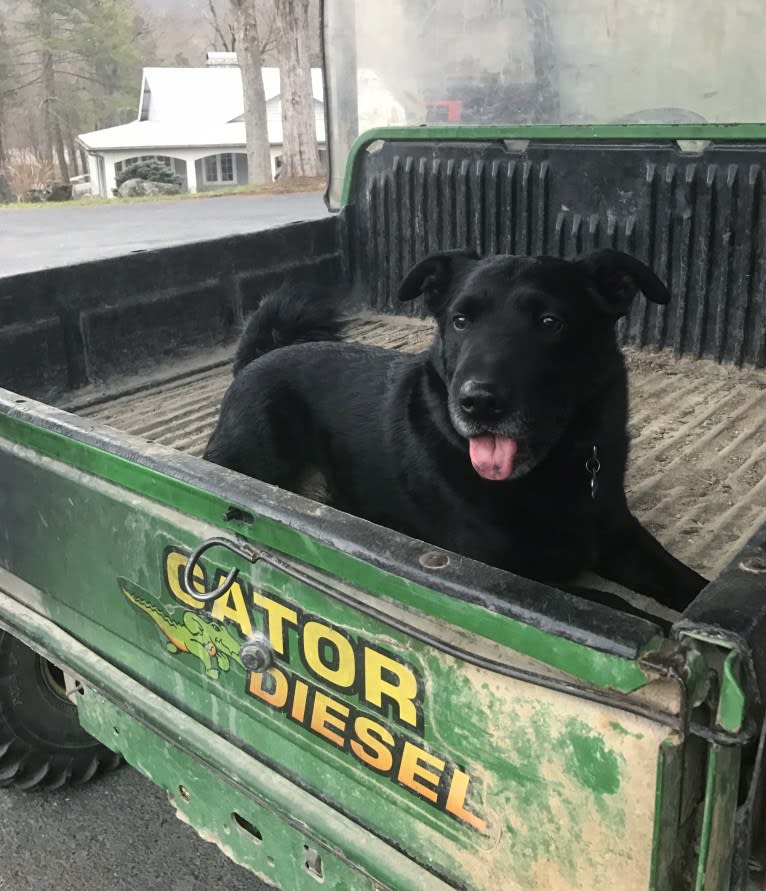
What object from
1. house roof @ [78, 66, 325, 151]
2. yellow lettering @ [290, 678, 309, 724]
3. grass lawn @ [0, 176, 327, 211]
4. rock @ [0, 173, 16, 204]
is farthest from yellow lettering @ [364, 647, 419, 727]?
house roof @ [78, 66, 325, 151]

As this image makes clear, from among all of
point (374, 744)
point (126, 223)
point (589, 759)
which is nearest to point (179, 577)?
point (374, 744)

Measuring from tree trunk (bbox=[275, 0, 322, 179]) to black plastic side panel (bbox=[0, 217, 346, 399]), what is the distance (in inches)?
756

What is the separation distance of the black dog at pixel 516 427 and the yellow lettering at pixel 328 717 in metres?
0.64

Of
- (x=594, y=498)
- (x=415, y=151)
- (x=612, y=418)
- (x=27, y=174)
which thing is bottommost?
(x=27, y=174)

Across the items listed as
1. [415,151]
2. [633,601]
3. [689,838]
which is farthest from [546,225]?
[689,838]

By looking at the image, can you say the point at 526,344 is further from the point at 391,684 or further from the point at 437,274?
the point at 391,684

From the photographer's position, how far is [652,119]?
5.02 metres

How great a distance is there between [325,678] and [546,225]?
2633 mm

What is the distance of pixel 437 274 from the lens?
7.68 feet

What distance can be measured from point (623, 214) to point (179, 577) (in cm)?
246

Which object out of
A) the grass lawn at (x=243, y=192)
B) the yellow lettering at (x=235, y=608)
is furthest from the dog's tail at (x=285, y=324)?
the grass lawn at (x=243, y=192)

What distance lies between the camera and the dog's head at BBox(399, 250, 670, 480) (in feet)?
6.23

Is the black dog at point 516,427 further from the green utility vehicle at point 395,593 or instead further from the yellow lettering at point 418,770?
the yellow lettering at point 418,770

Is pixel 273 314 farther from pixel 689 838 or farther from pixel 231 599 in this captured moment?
pixel 689 838
